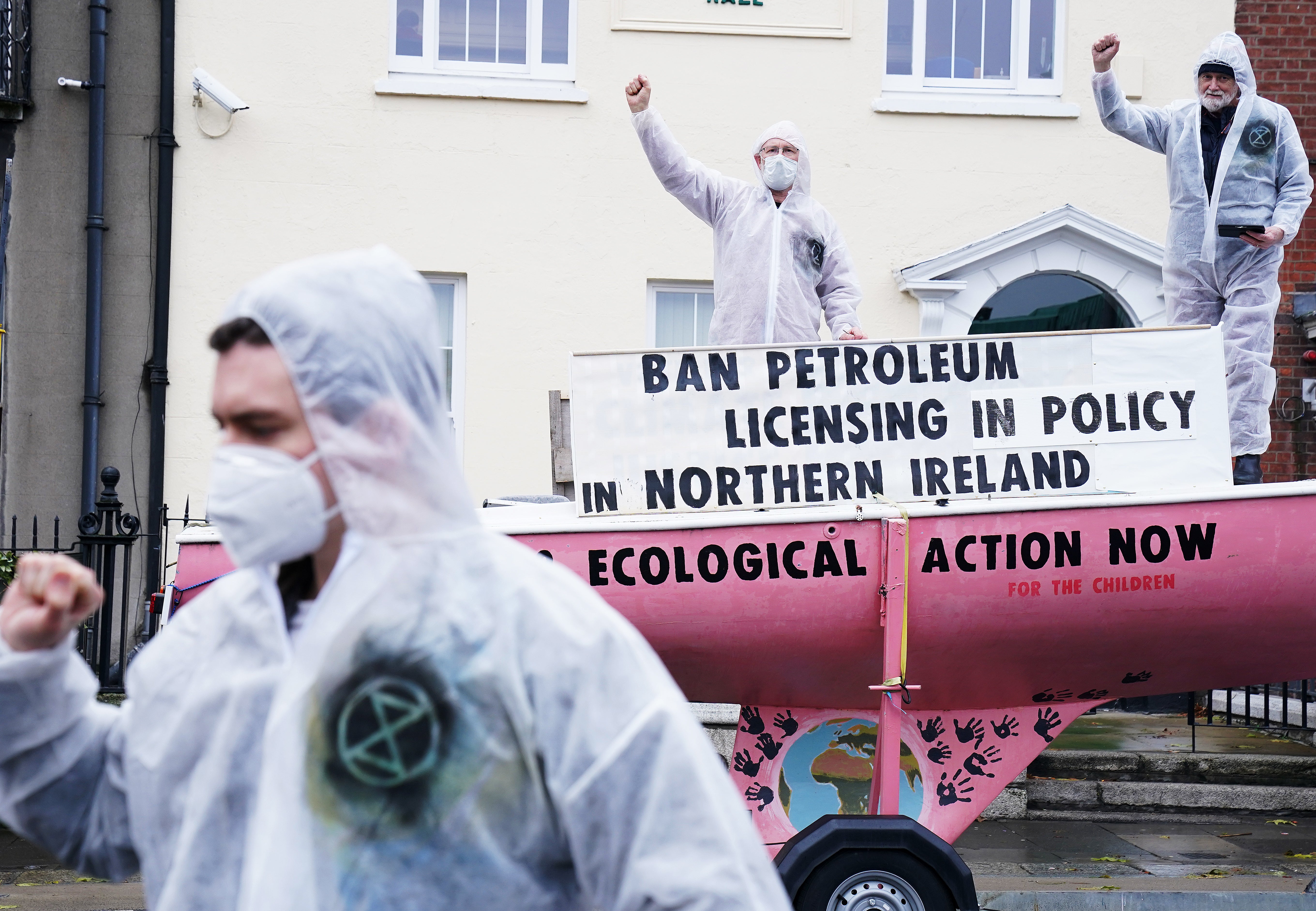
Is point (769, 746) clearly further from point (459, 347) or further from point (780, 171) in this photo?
point (459, 347)

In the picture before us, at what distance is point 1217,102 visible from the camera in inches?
219

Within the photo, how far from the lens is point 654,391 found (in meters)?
4.61

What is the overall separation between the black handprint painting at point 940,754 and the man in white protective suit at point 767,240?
1732 millimetres

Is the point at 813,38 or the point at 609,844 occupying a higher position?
the point at 813,38

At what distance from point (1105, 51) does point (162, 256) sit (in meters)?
6.98

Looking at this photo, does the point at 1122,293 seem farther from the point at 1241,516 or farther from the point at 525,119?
the point at 1241,516

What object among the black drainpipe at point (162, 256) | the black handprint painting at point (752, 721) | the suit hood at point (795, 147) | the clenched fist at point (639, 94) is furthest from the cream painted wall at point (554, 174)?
the black handprint painting at point (752, 721)

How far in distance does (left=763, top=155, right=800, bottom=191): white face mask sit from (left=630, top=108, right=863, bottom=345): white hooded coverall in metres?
0.04

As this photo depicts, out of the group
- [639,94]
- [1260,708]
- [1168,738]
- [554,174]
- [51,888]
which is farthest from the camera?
[554,174]

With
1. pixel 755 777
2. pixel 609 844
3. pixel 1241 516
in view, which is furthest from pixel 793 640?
pixel 609 844

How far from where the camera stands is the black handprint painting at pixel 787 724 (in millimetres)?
4844

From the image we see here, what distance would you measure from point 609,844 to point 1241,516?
3.85 m

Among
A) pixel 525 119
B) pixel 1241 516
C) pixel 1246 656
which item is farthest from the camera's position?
pixel 525 119

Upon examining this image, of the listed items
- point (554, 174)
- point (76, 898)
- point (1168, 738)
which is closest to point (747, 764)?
point (76, 898)
